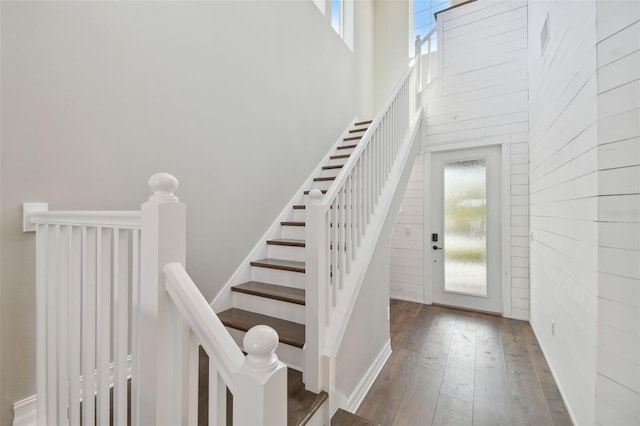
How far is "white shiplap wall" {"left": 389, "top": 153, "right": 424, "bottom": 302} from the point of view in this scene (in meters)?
3.93

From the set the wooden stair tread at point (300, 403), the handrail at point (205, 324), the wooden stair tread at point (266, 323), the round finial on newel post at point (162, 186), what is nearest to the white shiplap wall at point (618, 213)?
the wooden stair tread at point (300, 403)

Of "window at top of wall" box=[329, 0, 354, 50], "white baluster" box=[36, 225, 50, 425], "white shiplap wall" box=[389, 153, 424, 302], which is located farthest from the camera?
"window at top of wall" box=[329, 0, 354, 50]

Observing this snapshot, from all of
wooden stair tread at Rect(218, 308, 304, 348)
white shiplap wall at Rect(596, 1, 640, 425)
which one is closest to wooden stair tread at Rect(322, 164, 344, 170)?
wooden stair tread at Rect(218, 308, 304, 348)

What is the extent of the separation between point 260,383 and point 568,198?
7.26ft

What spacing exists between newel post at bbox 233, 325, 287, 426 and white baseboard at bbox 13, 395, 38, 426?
1372 millimetres

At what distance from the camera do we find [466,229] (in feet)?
12.0

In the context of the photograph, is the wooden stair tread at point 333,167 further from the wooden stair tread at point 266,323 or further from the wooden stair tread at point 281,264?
the wooden stair tread at point 266,323

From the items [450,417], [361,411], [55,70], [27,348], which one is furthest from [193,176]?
[450,417]

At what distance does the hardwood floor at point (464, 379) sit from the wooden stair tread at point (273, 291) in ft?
2.79

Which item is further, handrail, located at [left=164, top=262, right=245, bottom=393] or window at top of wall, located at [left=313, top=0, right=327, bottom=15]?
window at top of wall, located at [left=313, top=0, right=327, bottom=15]

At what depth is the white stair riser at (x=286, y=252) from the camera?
8.16ft

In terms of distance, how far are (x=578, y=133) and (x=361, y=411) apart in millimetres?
2177

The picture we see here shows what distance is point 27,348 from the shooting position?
4.12ft

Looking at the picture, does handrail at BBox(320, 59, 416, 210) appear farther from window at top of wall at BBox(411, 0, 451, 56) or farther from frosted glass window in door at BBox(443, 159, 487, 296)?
window at top of wall at BBox(411, 0, 451, 56)
